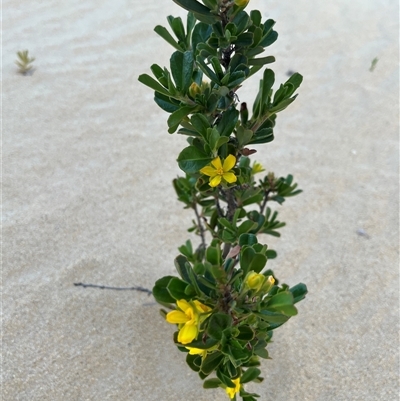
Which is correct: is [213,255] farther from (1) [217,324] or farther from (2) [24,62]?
(2) [24,62]

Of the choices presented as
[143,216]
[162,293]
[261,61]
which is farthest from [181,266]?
[143,216]

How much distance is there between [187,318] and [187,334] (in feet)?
0.11

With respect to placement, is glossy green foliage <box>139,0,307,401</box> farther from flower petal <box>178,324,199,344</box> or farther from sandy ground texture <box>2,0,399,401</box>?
sandy ground texture <box>2,0,399,401</box>

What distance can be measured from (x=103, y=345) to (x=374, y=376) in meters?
0.76

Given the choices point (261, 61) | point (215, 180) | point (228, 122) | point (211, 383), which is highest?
point (261, 61)

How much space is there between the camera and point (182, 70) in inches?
32.9

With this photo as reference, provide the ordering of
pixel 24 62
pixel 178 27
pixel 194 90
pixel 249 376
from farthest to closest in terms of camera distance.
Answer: pixel 24 62
pixel 249 376
pixel 178 27
pixel 194 90

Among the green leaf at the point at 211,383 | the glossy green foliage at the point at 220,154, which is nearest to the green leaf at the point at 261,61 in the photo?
the glossy green foliage at the point at 220,154

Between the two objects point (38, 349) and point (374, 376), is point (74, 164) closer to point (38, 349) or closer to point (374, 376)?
point (38, 349)

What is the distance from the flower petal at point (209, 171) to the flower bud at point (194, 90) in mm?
134

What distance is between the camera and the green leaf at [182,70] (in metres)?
0.83

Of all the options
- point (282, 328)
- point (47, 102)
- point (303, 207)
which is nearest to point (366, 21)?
point (303, 207)

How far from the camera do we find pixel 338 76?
2.66 meters

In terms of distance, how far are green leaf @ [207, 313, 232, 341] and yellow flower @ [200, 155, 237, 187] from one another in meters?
0.24
